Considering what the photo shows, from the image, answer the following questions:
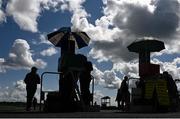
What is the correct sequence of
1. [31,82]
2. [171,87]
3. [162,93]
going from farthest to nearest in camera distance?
[171,87] → [31,82] → [162,93]

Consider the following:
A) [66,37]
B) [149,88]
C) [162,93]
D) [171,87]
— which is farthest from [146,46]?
[66,37]

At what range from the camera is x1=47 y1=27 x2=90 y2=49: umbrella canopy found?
15.5m

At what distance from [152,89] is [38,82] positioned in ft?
13.1

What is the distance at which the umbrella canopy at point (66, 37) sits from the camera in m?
15.5

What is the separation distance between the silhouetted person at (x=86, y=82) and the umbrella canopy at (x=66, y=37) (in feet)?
4.52

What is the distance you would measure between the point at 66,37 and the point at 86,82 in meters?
1.89

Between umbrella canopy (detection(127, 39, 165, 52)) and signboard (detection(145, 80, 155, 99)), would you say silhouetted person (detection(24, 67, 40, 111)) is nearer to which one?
signboard (detection(145, 80, 155, 99))

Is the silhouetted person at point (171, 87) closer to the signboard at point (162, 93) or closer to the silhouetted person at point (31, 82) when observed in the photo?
the signboard at point (162, 93)

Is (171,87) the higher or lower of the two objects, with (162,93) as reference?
higher

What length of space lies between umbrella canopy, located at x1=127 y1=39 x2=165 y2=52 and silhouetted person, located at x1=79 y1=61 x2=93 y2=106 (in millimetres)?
7791

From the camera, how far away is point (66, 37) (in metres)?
15.7

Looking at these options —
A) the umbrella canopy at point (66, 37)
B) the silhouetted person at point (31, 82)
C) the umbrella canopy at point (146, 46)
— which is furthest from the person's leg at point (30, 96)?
the umbrella canopy at point (146, 46)

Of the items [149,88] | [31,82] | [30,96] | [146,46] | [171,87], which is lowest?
[30,96]

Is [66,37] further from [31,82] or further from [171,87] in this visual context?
[171,87]
